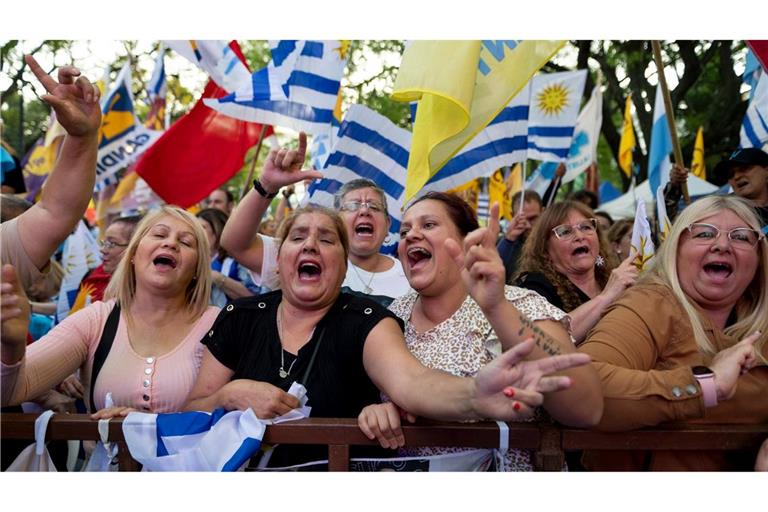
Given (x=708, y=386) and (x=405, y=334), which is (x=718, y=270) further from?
(x=405, y=334)

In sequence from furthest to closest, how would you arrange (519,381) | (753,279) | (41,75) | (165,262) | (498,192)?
1. (498,192)
2. (165,262)
3. (753,279)
4. (41,75)
5. (519,381)

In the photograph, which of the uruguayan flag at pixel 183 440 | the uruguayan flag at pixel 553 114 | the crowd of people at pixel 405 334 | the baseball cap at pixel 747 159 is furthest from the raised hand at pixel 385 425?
the uruguayan flag at pixel 553 114

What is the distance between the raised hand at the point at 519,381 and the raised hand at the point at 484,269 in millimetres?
165

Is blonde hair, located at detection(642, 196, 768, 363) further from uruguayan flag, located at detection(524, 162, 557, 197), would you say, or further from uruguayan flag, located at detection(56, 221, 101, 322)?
uruguayan flag, located at detection(524, 162, 557, 197)

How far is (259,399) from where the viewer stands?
2.72 meters

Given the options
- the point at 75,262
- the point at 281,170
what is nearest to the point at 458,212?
the point at 281,170

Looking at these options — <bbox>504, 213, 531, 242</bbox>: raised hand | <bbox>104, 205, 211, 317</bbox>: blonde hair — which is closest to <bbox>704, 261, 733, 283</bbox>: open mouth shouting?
<bbox>104, 205, 211, 317</bbox>: blonde hair

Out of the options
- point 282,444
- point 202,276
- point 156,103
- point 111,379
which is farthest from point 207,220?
point 156,103

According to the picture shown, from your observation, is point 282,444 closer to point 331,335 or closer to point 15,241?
point 331,335

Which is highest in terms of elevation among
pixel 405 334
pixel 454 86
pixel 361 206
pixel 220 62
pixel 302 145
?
pixel 220 62

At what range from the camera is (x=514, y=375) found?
2258 mm

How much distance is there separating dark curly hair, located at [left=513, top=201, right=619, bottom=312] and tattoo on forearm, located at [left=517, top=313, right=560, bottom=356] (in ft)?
5.42

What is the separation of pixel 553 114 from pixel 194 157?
4178 millimetres

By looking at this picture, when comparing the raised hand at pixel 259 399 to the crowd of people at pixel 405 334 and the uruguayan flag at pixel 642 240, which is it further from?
the uruguayan flag at pixel 642 240
